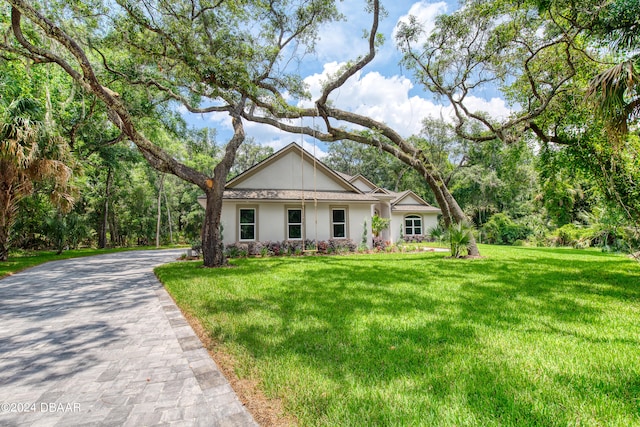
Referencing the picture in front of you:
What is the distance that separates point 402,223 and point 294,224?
488 inches

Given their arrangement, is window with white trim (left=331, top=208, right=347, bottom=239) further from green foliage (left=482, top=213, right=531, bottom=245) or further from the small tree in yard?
green foliage (left=482, top=213, right=531, bottom=245)

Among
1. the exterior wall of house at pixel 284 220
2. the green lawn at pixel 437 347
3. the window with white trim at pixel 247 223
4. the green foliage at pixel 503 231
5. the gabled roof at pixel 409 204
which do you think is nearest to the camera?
the green lawn at pixel 437 347

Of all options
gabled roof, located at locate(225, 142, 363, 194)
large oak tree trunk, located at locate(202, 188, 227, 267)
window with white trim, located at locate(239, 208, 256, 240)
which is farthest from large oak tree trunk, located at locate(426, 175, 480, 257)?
large oak tree trunk, located at locate(202, 188, 227, 267)

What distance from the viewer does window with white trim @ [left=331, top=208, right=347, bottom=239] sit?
1636cm

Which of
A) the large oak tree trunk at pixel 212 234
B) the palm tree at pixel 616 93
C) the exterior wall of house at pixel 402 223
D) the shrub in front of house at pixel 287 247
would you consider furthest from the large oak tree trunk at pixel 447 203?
the exterior wall of house at pixel 402 223

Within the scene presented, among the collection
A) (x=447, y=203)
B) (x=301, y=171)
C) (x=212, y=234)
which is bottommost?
(x=212, y=234)

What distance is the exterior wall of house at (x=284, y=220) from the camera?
47.6 ft

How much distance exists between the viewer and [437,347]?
11.1 ft

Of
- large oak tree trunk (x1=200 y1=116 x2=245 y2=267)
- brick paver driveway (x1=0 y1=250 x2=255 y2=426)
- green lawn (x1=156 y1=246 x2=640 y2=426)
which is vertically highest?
large oak tree trunk (x1=200 y1=116 x2=245 y2=267)

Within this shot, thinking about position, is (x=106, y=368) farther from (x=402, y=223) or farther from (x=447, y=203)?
(x=402, y=223)

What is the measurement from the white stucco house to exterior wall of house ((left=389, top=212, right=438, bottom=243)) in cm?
802

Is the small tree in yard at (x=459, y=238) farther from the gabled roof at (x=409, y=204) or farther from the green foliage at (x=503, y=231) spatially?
the green foliage at (x=503, y=231)

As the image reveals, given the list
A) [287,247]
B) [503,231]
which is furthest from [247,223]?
[503,231]

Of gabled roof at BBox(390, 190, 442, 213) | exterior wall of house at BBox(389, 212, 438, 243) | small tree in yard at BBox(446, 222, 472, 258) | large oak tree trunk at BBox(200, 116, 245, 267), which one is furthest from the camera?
gabled roof at BBox(390, 190, 442, 213)
